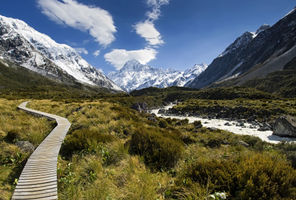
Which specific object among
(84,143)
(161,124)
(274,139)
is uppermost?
(84,143)

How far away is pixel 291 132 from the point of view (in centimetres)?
1370

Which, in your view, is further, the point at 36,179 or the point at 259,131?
the point at 259,131

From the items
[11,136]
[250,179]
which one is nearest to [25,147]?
[11,136]

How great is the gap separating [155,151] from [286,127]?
16783 millimetres

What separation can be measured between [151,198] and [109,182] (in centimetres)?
131

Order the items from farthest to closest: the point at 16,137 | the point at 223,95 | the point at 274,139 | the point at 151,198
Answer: the point at 223,95 → the point at 274,139 → the point at 16,137 → the point at 151,198

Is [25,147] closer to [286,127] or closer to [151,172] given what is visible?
[151,172]

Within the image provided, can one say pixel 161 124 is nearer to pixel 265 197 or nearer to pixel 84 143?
pixel 84 143

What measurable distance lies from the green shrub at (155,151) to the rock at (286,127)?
15.5 m

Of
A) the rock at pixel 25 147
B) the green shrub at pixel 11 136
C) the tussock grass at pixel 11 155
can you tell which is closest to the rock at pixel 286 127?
the tussock grass at pixel 11 155

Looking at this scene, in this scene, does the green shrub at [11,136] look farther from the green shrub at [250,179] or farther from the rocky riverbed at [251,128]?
the rocky riverbed at [251,128]

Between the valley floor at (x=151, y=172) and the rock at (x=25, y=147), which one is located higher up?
the rock at (x=25, y=147)

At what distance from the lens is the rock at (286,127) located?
13.7 metres

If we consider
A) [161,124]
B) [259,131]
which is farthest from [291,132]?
[161,124]
